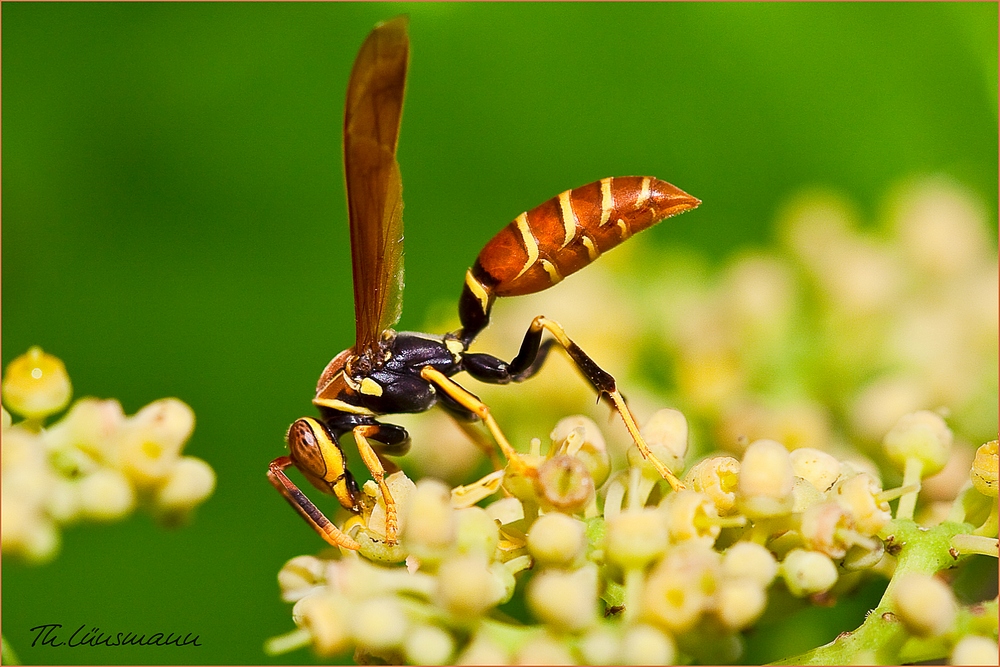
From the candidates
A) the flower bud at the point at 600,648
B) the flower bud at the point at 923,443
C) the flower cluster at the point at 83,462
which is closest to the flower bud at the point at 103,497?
the flower cluster at the point at 83,462

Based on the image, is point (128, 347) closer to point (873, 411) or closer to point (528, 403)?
point (528, 403)

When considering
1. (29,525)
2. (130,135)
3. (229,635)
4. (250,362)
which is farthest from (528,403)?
(29,525)

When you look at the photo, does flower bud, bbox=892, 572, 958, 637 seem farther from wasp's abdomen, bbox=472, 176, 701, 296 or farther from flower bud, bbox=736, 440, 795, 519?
wasp's abdomen, bbox=472, 176, 701, 296

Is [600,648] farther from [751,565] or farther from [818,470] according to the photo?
[818,470]

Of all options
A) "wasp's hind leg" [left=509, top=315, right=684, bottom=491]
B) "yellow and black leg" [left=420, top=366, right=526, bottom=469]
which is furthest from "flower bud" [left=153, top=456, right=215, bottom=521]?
"wasp's hind leg" [left=509, top=315, right=684, bottom=491]

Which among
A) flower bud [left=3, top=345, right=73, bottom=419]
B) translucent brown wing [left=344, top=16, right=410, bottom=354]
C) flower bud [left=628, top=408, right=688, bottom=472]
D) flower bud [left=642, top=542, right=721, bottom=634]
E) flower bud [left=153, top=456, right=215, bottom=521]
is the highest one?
translucent brown wing [left=344, top=16, right=410, bottom=354]
